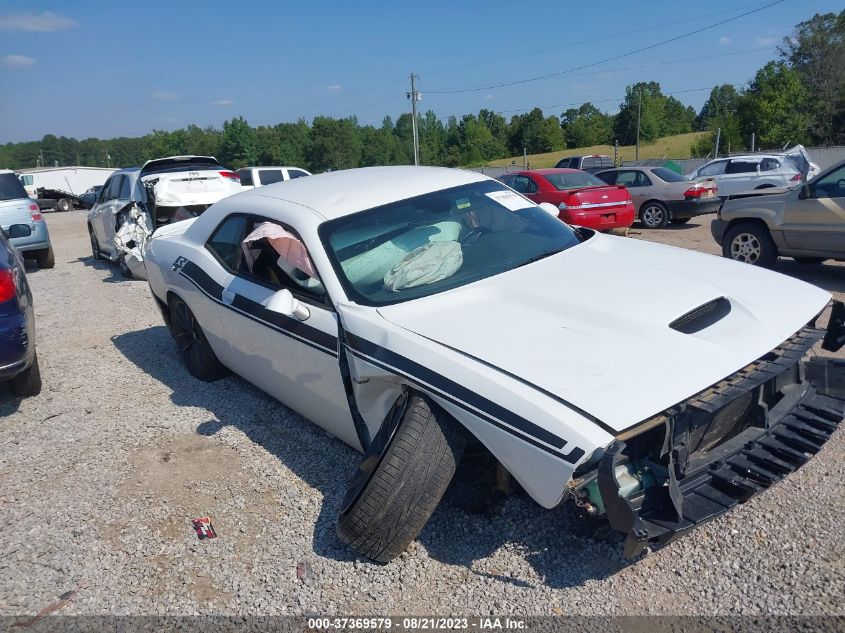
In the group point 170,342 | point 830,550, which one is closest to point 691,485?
point 830,550

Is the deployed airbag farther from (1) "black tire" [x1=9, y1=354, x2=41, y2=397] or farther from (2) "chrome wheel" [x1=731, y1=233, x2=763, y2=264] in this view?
(2) "chrome wheel" [x1=731, y1=233, x2=763, y2=264]

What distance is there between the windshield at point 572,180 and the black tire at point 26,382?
9254 mm

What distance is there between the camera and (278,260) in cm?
356

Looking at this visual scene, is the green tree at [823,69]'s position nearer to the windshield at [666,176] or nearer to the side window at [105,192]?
the windshield at [666,176]

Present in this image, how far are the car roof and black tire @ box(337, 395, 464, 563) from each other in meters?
1.42

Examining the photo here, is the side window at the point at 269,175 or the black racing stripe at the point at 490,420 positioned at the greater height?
the side window at the point at 269,175

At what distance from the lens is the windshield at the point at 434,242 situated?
3.11 metres

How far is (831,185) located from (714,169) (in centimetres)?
1013

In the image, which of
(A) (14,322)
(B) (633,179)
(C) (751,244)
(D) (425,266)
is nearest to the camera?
(D) (425,266)

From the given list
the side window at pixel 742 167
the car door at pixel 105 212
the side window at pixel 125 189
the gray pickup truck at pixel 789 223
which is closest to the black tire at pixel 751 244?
the gray pickup truck at pixel 789 223

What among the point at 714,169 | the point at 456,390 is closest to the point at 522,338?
the point at 456,390

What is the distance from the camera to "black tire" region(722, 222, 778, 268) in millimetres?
7477

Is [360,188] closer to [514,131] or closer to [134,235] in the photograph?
[134,235]

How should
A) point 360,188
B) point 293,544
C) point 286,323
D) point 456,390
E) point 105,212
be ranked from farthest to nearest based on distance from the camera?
point 105,212 → point 360,188 → point 286,323 → point 293,544 → point 456,390
